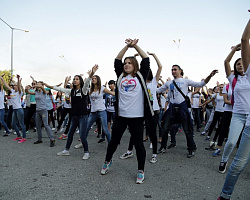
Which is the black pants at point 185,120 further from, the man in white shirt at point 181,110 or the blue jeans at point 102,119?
the blue jeans at point 102,119

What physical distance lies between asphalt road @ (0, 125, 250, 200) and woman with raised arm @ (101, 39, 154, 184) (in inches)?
17.8

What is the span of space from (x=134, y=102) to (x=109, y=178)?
1.36 meters

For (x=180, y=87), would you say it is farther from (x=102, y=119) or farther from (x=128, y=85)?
(x=102, y=119)

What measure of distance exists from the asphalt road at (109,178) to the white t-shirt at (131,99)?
1.12m

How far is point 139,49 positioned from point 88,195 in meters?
2.41

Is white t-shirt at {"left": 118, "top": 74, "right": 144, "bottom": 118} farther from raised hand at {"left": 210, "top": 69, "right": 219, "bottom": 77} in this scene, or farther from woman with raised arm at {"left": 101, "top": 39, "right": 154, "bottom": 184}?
raised hand at {"left": 210, "top": 69, "right": 219, "bottom": 77}

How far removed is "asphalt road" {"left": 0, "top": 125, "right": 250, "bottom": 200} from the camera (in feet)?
9.23

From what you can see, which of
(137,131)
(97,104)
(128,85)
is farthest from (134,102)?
(97,104)

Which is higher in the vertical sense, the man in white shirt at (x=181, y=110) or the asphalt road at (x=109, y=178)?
the man in white shirt at (x=181, y=110)

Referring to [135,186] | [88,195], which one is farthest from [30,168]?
[135,186]

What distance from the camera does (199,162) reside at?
14.5 feet

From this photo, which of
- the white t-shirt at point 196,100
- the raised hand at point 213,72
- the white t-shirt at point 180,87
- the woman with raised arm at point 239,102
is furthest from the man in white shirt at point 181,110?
the white t-shirt at point 196,100

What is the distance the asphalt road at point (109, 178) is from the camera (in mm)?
2814

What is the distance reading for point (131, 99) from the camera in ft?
11.0
